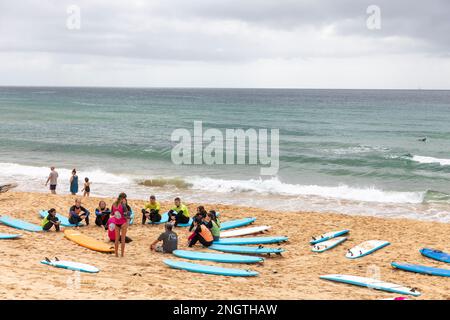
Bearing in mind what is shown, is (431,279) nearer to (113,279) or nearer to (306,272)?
(306,272)

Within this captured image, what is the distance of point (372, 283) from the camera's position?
35.4 feet

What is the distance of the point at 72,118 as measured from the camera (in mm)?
66938

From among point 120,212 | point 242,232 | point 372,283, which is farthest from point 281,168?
point 372,283

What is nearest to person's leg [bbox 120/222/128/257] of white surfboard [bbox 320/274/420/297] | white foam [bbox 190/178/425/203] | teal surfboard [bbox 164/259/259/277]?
teal surfboard [bbox 164/259/259/277]

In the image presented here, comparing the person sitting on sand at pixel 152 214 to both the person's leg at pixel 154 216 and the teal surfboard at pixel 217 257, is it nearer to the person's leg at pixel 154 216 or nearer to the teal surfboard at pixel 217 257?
the person's leg at pixel 154 216

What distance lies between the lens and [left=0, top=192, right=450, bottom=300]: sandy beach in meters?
9.37

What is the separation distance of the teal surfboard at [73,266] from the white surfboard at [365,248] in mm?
6970

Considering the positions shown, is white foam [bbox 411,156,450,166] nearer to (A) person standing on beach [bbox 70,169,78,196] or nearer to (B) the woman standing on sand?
(A) person standing on beach [bbox 70,169,78,196]

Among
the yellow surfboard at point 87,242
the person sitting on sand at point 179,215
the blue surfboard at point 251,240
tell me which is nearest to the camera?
the yellow surfboard at point 87,242

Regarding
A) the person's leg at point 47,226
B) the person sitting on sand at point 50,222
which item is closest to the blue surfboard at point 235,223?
the person sitting on sand at point 50,222

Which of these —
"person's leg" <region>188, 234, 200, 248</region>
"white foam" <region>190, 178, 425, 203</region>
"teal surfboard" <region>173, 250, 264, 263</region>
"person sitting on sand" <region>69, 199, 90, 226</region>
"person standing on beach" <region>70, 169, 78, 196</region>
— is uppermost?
"person standing on beach" <region>70, 169, 78, 196</region>

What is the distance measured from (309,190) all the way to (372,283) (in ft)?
50.4

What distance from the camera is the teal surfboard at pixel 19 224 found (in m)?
15.0

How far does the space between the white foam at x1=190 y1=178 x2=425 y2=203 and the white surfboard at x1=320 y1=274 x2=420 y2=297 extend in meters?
13.3
